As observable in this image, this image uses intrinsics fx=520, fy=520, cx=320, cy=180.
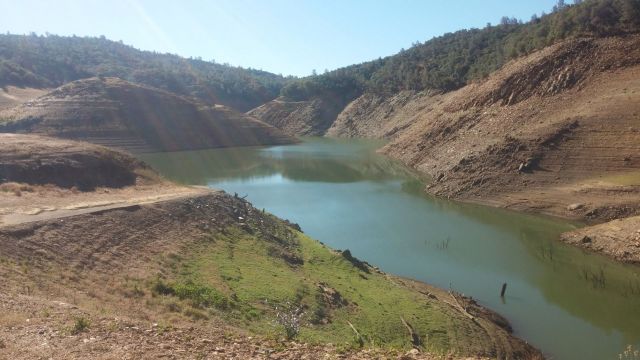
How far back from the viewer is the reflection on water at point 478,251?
2042 cm

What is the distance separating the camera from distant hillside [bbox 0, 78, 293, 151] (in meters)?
74.4

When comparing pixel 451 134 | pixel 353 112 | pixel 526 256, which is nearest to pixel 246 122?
pixel 353 112

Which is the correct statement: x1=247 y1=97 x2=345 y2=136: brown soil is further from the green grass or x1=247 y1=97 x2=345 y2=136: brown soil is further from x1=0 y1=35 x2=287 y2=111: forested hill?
the green grass

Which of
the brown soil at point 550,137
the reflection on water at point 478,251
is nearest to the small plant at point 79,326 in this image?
the reflection on water at point 478,251

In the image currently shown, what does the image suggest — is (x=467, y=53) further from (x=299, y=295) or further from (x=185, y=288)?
(x=185, y=288)

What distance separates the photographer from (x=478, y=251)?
29.6 meters

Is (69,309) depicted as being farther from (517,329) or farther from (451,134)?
(451,134)

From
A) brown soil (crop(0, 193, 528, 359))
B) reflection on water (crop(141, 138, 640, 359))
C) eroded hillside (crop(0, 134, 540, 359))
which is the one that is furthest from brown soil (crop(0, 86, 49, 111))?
brown soil (crop(0, 193, 528, 359))

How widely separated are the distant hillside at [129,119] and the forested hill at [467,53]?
3878 centimetres

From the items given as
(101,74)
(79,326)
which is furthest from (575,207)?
(101,74)

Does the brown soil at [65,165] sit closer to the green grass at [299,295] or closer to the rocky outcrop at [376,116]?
the green grass at [299,295]

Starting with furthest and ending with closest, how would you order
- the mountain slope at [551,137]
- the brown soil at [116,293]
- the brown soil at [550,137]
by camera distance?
the mountain slope at [551,137] < the brown soil at [550,137] < the brown soil at [116,293]

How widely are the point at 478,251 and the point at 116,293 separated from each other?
21.0 meters

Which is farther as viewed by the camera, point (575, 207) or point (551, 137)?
point (551, 137)
